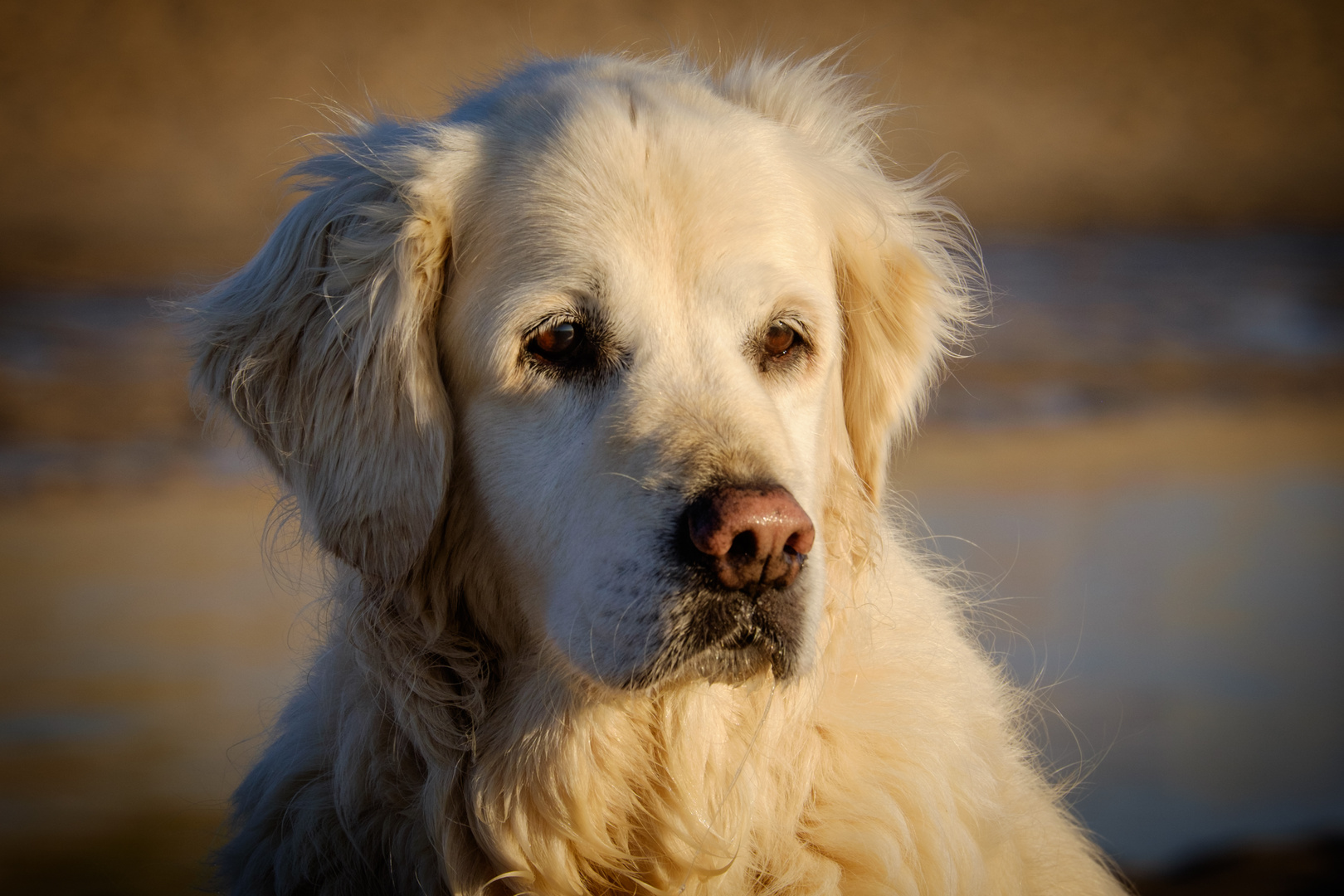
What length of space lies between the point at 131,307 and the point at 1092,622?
37.2 feet

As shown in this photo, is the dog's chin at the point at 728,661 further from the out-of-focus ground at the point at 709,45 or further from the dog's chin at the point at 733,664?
the out-of-focus ground at the point at 709,45

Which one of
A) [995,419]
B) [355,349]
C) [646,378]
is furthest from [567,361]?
[995,419]

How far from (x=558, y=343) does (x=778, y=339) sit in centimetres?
58

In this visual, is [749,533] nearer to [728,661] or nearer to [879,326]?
[728,661]

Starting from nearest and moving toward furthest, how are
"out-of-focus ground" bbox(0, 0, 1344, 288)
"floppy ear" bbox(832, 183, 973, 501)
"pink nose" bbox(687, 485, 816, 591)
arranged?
"pink nose" bbox(687, 485, 816, 591) → "floppy ear" bbox(832, 183, 973, 501) → "out-of-focus ground" bbox(0, 0, 1344, 288)

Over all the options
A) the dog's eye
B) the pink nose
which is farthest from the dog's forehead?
the pink nose

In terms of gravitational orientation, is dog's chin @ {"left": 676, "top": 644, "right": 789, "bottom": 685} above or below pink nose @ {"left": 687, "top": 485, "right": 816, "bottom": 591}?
below

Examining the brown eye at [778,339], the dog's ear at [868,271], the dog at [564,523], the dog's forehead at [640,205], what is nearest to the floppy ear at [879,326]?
the dog's ear at [868,271]

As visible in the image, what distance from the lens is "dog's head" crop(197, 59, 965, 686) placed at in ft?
7.83

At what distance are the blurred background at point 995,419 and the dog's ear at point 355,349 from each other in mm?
430

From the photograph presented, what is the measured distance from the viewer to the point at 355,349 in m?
2.67

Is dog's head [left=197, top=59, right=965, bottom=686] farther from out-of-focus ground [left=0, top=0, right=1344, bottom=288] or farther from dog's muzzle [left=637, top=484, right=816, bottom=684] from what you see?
out-of-focus ground [left=0, top=0, right=1344, bottom=288]

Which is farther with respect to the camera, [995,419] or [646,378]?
[995,419]

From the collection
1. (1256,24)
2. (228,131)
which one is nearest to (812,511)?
(228,131)
